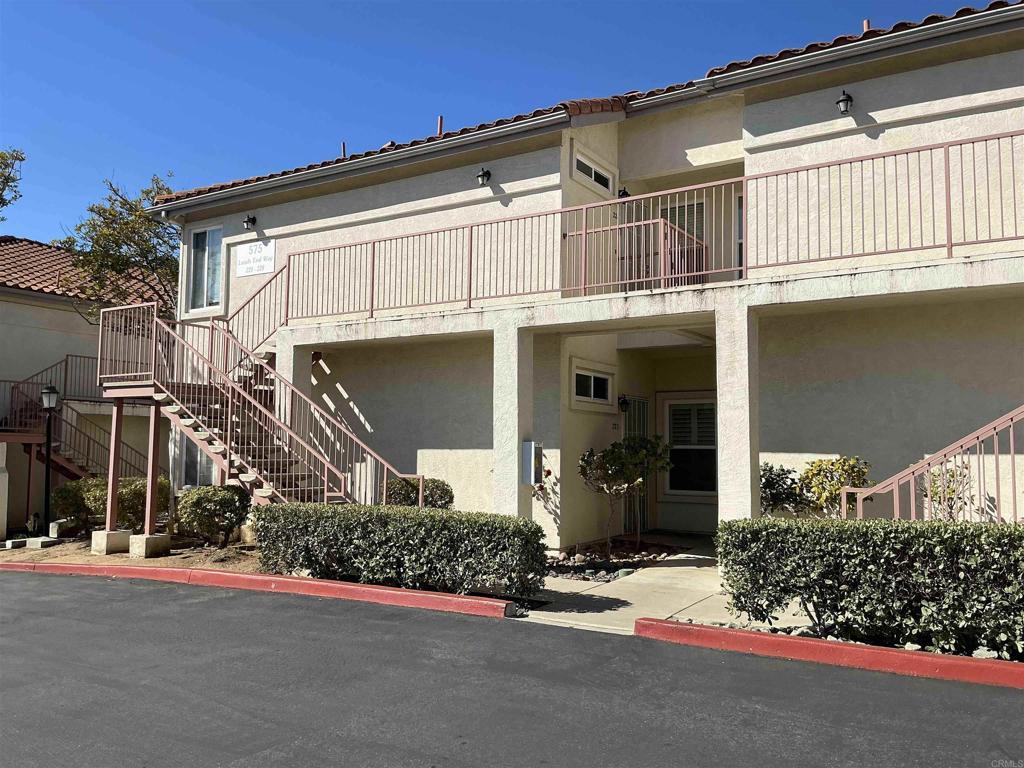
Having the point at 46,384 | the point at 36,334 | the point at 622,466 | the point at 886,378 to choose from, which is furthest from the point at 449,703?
the point at 36,334

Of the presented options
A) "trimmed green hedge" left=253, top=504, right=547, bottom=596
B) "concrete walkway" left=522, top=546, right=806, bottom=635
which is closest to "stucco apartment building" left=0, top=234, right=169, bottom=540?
"trimmed green hedge" left=253, top=504, right=547, bottom=596

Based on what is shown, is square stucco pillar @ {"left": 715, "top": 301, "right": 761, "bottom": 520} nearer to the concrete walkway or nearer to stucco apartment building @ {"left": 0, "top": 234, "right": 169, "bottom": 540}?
the concrete walkway

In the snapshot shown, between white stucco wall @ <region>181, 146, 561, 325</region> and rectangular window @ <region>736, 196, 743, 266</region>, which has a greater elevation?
white stucco wall @ <region>181, 146, 561, 325</region>

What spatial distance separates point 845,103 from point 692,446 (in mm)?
5957

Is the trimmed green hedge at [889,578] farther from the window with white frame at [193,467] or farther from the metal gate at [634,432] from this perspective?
the window with white frame at [193,467]

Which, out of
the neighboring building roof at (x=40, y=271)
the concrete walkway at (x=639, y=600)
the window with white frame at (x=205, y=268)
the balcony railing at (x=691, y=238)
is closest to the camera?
the concrete walkway at (x=639, y=600)

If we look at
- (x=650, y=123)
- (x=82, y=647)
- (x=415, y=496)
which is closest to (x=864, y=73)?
(x=650, y=123)

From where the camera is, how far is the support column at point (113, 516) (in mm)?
12727

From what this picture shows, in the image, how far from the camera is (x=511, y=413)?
10.6 m

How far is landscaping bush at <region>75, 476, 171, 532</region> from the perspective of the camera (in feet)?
44.5

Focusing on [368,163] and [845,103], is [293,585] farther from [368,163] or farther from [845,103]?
[845,103]

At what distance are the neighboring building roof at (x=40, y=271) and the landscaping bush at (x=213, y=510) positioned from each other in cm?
1022

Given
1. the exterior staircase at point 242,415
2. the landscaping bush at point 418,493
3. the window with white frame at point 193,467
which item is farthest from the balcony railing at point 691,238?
the window with white frame at point 193,467

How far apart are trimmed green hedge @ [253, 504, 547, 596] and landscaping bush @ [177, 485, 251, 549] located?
2.49 m
